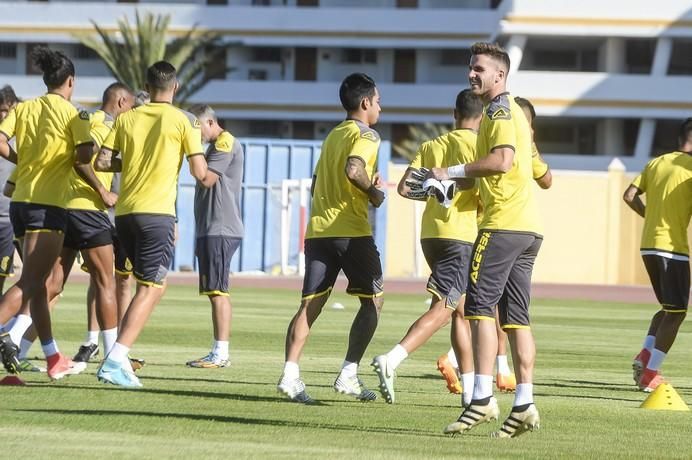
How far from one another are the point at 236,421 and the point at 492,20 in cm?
6461

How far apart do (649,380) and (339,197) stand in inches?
133

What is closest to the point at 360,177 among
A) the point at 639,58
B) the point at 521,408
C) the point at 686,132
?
the point at 521,408

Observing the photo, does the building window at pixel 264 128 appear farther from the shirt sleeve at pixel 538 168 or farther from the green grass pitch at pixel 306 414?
the shirt sleeve at pixel 538 168

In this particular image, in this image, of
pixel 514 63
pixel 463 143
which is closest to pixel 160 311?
pixel 463 143

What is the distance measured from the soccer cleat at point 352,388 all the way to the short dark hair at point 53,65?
2.96m

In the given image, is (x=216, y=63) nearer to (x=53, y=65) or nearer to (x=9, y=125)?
(x=9, y=125)

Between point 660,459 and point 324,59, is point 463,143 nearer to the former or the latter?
point 660,459

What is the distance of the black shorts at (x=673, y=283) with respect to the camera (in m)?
13.2

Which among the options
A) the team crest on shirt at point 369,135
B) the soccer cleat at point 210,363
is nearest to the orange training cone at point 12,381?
the soccer cleat at point 210,363

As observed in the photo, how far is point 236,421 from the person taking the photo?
9.96 metres

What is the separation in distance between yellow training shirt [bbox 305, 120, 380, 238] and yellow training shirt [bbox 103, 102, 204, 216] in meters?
0.95

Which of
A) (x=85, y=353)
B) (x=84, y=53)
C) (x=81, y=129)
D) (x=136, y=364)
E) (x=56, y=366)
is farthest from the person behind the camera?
(x=84, y=53)

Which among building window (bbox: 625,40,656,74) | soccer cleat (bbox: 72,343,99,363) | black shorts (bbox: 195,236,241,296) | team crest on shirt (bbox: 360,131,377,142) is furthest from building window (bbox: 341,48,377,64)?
team crest on shirt (bbox: 360,131,377,142)

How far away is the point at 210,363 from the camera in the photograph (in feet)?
45.9
